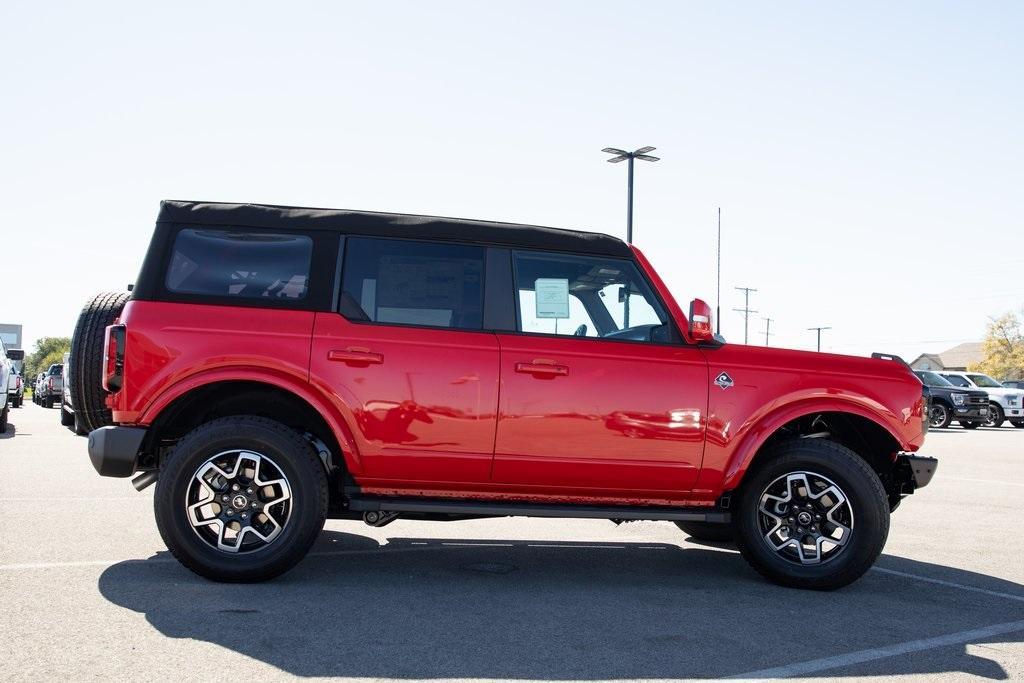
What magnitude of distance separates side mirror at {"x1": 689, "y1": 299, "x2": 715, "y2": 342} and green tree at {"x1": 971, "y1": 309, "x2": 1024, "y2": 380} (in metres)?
98.3

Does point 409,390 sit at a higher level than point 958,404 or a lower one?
higher

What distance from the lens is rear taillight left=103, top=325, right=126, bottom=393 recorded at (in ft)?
17.8

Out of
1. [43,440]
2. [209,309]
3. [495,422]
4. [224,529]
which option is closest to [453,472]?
[495,422]

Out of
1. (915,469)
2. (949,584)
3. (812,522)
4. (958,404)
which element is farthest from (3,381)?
(958,404)

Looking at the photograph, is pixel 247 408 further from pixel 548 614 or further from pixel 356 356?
pixel 548 614

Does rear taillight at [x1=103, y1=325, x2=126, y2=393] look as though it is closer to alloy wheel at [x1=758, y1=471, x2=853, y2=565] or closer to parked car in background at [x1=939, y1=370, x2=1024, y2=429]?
alloy wheel at [x1=758, y1=471, x2=853, y2=565]

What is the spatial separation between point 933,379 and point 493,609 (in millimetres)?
28720

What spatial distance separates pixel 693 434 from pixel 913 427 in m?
1.37

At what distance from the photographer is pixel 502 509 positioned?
17.9ft

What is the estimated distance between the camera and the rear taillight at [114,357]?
5426 millimetres

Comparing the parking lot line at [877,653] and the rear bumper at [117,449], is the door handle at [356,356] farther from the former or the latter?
the parking lot line at [877,653]

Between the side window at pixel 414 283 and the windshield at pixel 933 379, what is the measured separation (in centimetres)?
2695

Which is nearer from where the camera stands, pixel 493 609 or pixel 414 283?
pixel 493 609

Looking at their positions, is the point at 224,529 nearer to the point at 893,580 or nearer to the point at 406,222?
the point at 406,222
